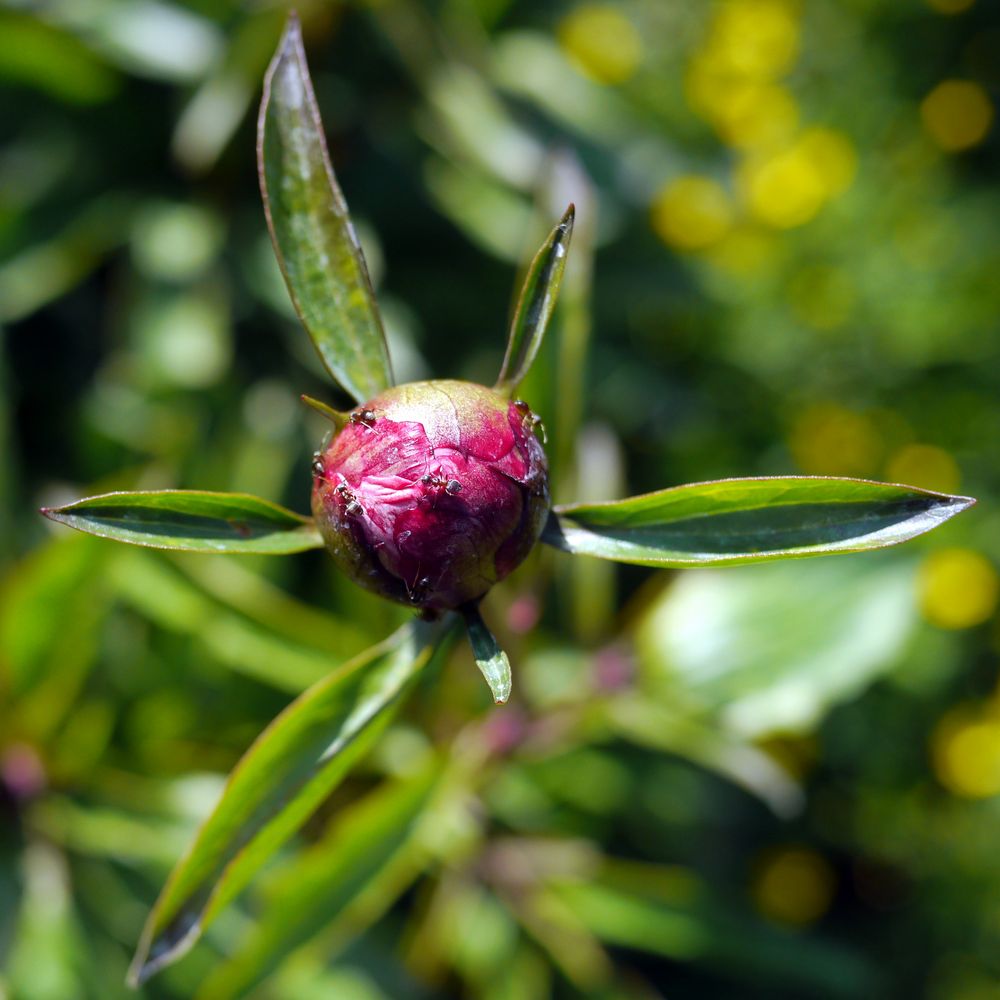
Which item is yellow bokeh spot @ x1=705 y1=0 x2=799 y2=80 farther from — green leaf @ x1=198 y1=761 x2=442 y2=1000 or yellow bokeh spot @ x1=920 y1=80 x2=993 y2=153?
green leaf @ x1=198 y1=761 x2=442 y2=1000

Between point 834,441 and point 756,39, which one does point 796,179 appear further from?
point 834,441

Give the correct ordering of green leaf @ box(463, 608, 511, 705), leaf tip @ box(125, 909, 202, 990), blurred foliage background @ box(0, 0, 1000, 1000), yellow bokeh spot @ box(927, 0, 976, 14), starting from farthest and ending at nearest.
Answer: yellow bokeh spot @ box(927, 0, 976, 14) < blurred foliage background @ box(0, 0, 1000, 1000) < leaf tip @ box(125, 909, 202, 990) < green leaf @ box(463, 608, 511, 705)

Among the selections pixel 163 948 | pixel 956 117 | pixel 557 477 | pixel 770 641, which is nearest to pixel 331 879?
pixel 163 948

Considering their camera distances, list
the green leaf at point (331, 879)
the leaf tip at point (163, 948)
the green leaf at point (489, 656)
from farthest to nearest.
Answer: the green leaf at point (331, 879), the leaf tip at point (163, 948), the green leaf at point (489, 656)

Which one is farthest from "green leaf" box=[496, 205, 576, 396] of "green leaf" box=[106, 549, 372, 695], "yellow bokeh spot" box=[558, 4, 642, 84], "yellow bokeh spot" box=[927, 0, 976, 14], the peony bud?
"yellow bokeh spot" box=[927, 0, 976, 14]

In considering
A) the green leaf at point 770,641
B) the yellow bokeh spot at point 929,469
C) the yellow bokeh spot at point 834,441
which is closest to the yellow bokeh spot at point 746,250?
the yellow bokeh spot at point 834,441

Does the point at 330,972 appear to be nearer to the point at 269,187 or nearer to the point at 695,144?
the point at 269,187

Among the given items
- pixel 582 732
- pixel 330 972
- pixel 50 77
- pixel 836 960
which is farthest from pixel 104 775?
pixel 836 960

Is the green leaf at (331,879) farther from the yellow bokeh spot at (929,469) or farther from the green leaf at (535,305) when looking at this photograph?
the yellow bokeh spot at (929,469)
